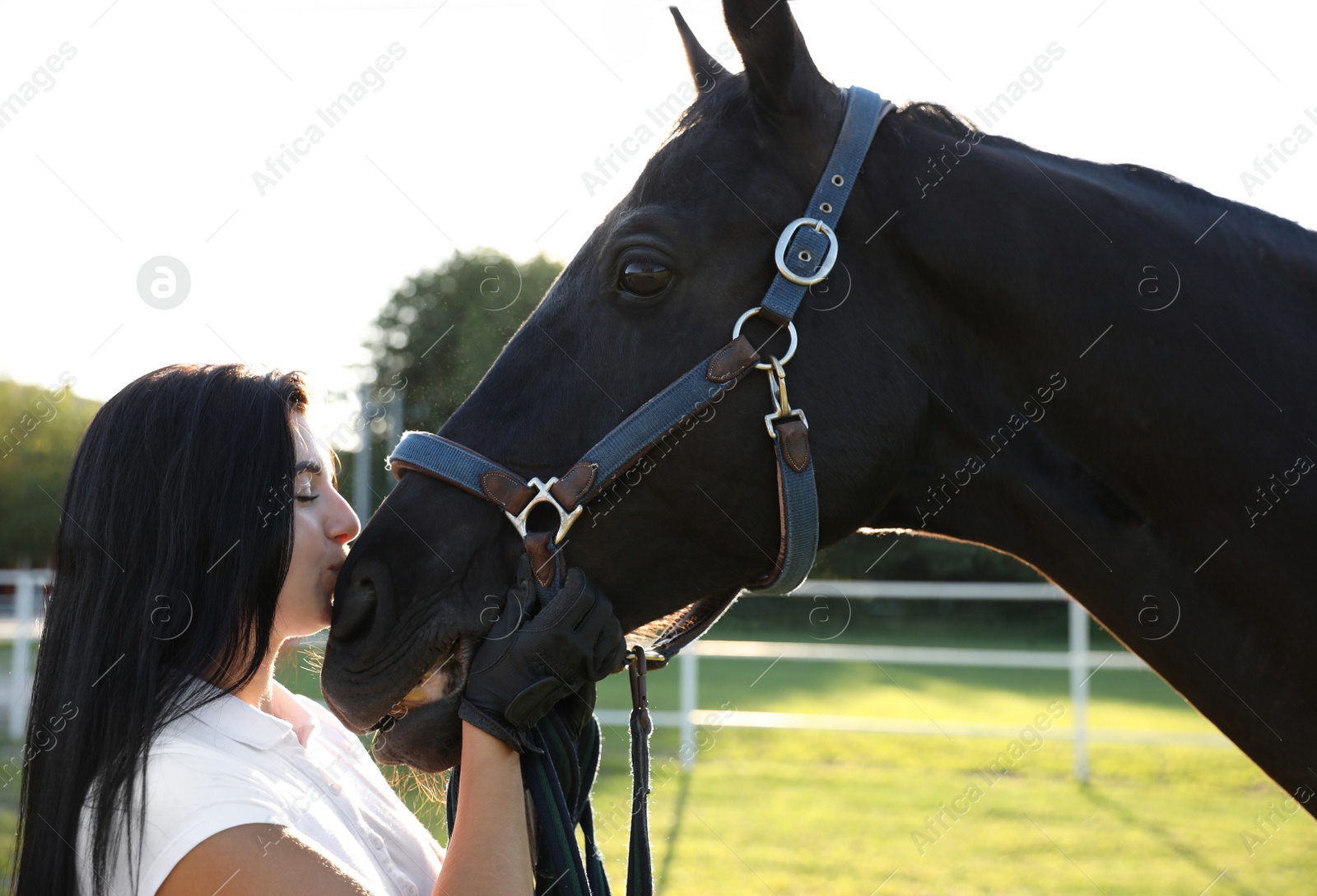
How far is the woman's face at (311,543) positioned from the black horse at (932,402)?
16 cm

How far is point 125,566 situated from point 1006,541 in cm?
152

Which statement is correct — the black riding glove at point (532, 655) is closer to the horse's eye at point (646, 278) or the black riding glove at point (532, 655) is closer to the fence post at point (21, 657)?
the horse's eye at point (646, 278)

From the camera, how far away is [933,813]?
6.49 m

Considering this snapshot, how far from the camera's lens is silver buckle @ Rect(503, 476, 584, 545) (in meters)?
1.66

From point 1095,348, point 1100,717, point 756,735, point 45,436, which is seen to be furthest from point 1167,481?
point 45,436

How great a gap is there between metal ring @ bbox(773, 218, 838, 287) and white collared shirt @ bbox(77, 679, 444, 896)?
117 centimetres

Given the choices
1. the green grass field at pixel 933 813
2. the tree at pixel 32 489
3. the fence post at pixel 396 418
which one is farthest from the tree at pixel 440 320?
the tree at pixel 32 489

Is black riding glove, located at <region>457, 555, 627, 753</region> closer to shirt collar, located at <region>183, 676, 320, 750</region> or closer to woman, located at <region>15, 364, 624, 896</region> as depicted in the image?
woman, located at <region>15, 364, 624, 896</region>

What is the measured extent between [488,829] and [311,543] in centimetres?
60

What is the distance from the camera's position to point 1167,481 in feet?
5.19

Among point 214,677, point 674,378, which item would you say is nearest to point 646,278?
point 674,378

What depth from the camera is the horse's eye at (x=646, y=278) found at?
1.69m

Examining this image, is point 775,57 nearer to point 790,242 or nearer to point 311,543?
point 790,242

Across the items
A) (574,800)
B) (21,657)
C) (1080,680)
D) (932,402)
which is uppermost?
(932,402)
